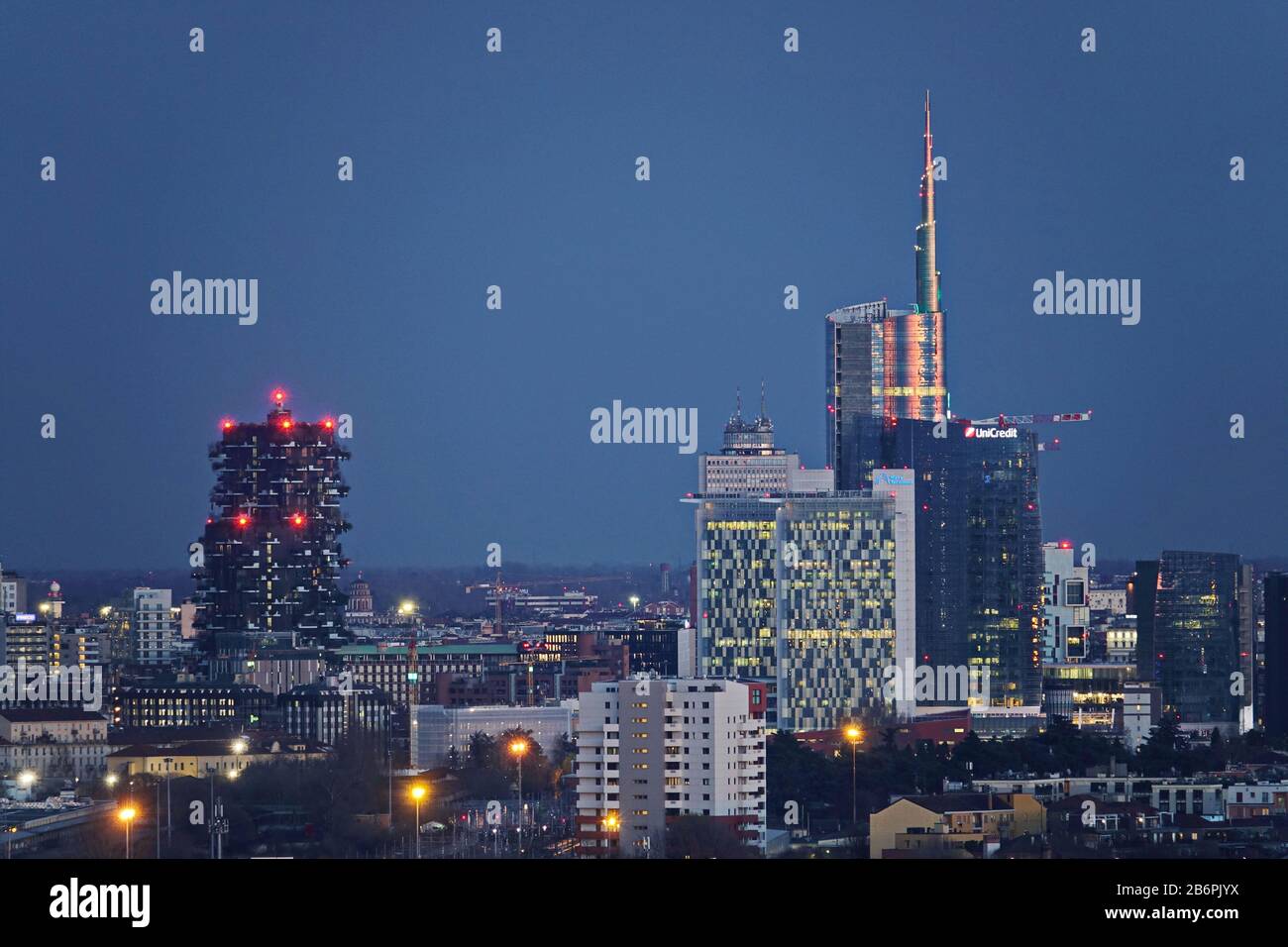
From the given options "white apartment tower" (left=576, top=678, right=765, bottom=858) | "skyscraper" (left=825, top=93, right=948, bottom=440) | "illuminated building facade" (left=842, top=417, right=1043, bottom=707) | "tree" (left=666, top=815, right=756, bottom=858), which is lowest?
"tree" (left=666, top=815, right=756, bottom=858)

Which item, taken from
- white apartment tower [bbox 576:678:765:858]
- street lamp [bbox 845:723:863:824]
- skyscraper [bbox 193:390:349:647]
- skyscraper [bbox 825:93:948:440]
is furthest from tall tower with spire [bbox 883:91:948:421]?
white apartment tower [bbox 576:678:765:858]

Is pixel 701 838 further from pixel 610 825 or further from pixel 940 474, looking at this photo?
pixel 940 474

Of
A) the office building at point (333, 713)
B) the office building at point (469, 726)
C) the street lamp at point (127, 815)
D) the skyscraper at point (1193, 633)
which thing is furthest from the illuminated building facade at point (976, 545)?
the street lamp at point (127, 815)

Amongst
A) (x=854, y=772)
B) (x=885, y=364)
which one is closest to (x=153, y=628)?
(x=885, y=364)

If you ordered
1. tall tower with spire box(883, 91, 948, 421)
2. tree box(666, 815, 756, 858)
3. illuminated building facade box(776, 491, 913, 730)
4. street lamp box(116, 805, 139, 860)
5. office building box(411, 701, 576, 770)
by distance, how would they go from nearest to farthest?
tree box(666, 815, 756, 858)
street lamp box(116, 805, 139, 860)
office building box(411, 701, 576, 770)
illuminated building facade box(776, 491, 913, 730)
tall tower with spire box(883, 91, 948, 421)

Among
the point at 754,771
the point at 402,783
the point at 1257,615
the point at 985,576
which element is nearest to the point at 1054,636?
the point at 985,576

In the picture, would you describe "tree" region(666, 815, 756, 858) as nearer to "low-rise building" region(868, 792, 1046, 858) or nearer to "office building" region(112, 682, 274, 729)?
"low-rise building" region(868, 792, 1046, 858)
